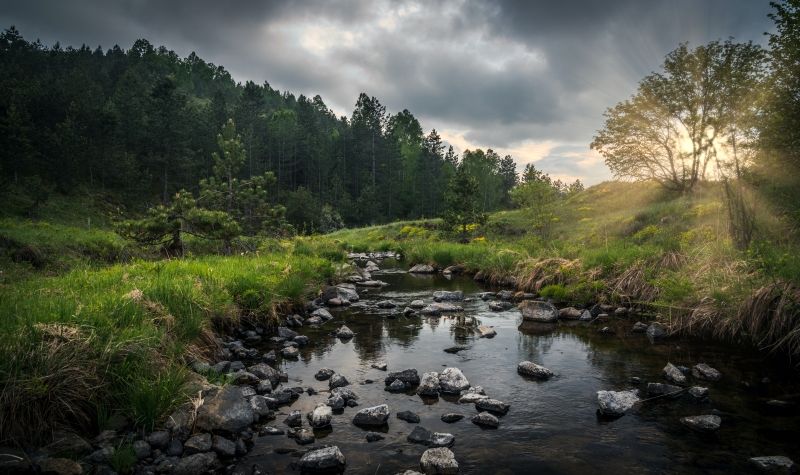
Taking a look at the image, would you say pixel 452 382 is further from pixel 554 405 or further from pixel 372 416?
pixel 372 416

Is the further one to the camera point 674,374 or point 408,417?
point 674,374

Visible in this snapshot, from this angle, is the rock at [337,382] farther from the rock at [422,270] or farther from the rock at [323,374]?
the rock at [422,270]

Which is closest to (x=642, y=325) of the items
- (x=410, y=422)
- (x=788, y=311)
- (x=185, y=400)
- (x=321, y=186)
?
(x=788, y=311)

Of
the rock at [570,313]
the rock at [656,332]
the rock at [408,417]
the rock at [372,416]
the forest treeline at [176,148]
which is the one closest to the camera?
the rock at [372,416]

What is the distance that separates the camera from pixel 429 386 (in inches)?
293

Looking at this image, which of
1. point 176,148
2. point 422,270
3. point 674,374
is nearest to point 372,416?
point 674,374

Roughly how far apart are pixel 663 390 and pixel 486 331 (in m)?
4.62

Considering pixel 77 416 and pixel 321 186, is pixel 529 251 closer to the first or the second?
pixel 77 416

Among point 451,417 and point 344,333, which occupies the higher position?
point 344,333

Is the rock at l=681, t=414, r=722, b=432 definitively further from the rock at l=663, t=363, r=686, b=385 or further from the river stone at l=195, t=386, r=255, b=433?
the river stone at l=195, t=386, r=255, b=433

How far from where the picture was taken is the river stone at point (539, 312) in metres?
12.9

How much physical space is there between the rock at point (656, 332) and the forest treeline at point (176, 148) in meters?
32.1

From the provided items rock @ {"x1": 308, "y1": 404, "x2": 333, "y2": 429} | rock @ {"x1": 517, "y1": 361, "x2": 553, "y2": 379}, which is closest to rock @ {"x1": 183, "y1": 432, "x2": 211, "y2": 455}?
rock @ {"x1": 308, "y1": 404, "x2": 333, "y2": 429}

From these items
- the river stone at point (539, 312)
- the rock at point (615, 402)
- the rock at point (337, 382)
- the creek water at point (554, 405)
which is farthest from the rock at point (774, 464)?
the river stone at point (539, 312)
